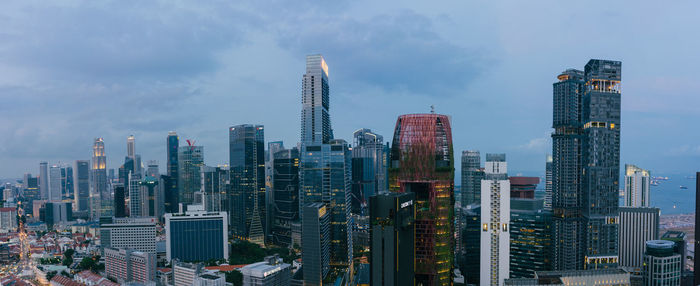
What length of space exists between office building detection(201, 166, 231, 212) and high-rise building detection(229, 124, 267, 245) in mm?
23858

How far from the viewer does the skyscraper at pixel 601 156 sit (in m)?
90.8

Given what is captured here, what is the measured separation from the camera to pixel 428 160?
64.9 m

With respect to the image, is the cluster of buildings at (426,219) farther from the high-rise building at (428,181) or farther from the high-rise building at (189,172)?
the high-rise building at (189,172)

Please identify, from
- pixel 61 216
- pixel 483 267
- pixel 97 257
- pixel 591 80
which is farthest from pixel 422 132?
pixel 61 216

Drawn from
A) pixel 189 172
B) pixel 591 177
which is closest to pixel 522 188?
pixel 591 177

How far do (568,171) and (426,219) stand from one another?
181 feet

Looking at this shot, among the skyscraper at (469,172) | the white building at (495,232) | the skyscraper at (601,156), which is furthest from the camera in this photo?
the skyscraper at (469,172)

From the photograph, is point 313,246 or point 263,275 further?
point 313,246

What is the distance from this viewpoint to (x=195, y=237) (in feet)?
349

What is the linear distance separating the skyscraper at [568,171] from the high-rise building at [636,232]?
69.7 ft

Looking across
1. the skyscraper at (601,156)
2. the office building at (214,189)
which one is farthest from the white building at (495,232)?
the office building at (214,189)

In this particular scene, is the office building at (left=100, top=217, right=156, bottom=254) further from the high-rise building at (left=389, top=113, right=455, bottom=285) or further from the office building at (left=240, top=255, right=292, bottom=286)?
the high-rise building at (left=389, top=113, right=455, bottom=285)

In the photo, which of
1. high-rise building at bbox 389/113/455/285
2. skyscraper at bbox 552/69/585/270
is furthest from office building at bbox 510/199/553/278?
high-rise building at bbox 389/113/455/285

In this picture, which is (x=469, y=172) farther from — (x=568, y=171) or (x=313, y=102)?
(x=313, y=102)
